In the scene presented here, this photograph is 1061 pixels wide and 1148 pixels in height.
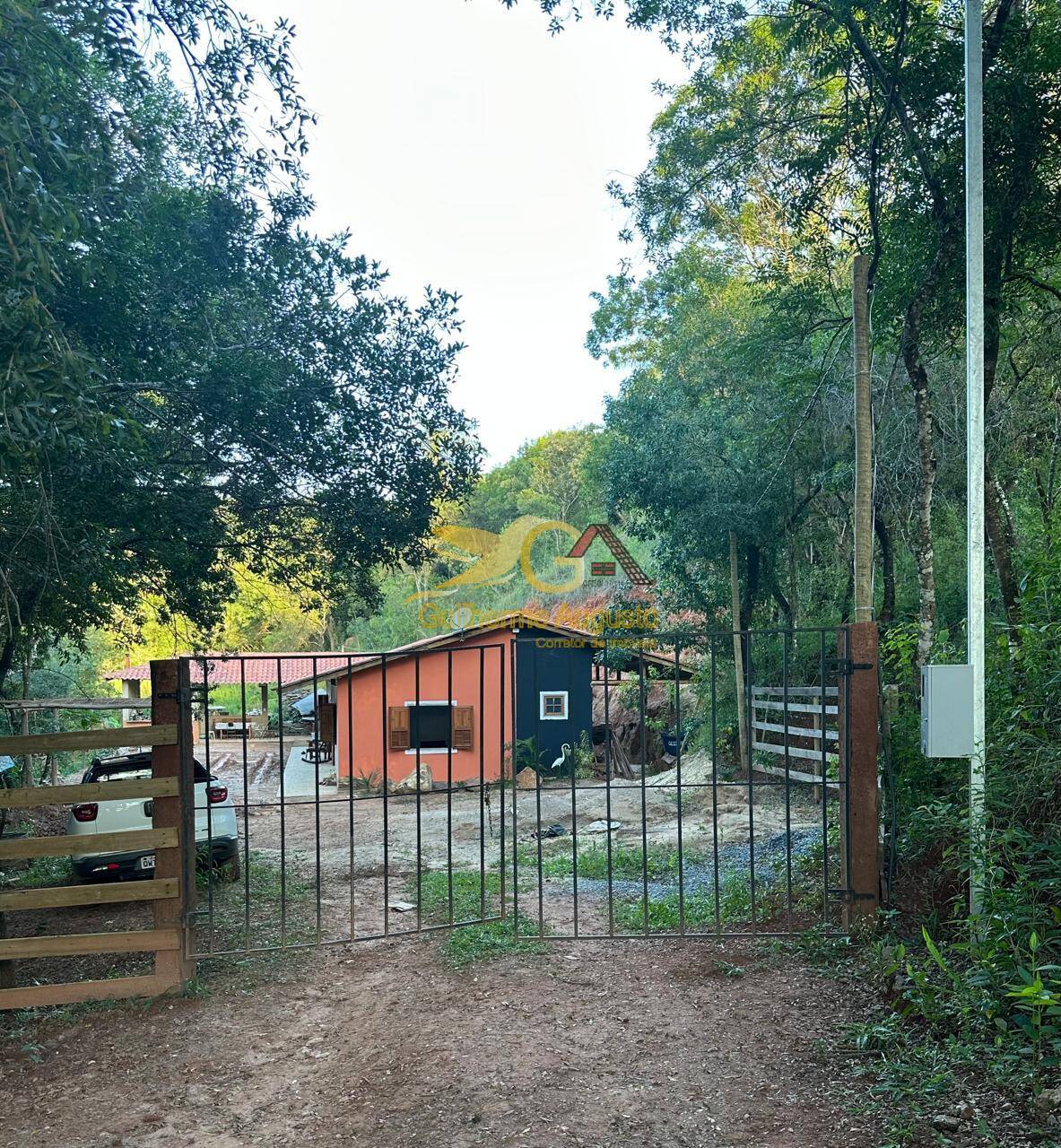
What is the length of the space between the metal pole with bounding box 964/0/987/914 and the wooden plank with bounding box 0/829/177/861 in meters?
4.12

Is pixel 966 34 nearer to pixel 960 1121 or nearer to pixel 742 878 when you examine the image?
pixel 960 1121

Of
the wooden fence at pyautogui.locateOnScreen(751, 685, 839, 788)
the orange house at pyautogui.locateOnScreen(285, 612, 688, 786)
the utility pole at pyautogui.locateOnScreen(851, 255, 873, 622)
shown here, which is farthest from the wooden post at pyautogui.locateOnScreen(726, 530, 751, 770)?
the utility pole at pyautogui.locateOnScreen(851, 255, 873, 622)

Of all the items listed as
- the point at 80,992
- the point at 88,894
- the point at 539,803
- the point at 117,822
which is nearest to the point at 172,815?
the point at 88,894

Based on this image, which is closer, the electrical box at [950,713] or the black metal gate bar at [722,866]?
the electrical box at [950,713]

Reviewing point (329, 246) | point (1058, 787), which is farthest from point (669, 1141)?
point (329, 246)

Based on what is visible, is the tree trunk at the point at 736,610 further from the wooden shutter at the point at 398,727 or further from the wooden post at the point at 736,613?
the wooden shutter at the point at 398,727

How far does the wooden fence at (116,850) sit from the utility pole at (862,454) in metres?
4.18

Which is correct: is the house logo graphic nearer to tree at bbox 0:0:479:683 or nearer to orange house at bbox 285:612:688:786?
orange house at bbox 285:612:688:786

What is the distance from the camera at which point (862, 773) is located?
537cm

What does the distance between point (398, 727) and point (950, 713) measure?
14.6 meters

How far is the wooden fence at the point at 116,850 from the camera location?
464 cm

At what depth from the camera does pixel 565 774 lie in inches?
710

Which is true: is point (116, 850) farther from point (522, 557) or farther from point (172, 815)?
point (522, 557)

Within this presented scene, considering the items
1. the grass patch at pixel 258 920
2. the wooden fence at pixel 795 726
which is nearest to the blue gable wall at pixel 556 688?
the wooden fence at pixel 795 726
